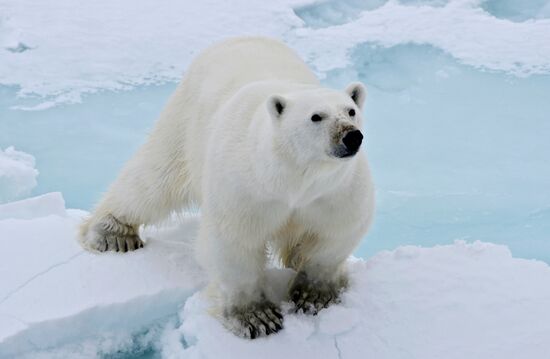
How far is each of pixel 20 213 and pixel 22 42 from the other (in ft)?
17.4

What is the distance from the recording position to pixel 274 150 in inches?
94.9

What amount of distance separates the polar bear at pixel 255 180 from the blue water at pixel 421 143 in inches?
125

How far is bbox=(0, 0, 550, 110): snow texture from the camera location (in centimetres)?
870

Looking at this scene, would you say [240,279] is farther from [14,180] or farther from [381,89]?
[381,89]

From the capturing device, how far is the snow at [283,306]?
269 centimetres

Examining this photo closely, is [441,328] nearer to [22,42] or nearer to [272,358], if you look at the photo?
[272,358]

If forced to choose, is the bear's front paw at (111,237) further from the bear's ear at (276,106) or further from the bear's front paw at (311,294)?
the bear's ear at (276,106)

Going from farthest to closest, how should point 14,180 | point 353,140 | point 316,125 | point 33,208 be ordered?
point 14,180
point 33,208
point 316,125
point 353,140

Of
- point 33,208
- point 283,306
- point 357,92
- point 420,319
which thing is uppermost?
point 357,92

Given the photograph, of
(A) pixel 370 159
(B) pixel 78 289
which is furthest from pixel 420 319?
(A) pixel 370 159

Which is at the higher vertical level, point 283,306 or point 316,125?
point 316,125

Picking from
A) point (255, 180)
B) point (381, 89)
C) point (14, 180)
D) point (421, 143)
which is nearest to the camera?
point (255, 180)

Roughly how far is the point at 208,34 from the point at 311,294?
7275 mm

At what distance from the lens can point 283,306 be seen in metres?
2.98
